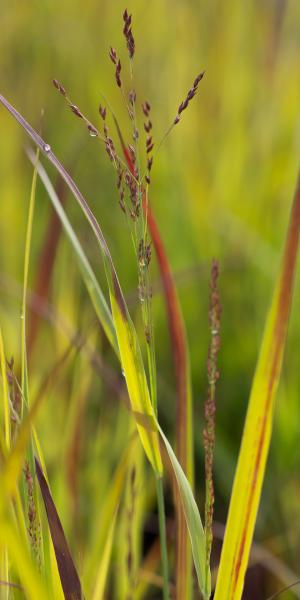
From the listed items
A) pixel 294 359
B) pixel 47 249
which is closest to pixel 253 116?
pixel 294 359

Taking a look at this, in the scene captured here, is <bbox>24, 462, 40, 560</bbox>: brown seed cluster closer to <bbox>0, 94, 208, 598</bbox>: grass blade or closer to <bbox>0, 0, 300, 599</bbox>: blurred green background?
<bbox>0, 94, 208, 598</bbox>: grass blade

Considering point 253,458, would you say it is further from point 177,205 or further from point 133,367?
point 177,205

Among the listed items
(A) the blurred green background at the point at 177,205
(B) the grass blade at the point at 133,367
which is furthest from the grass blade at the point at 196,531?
(A) the blurred green background at the point at 177,205

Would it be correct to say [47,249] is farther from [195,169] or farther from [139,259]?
[195,169]

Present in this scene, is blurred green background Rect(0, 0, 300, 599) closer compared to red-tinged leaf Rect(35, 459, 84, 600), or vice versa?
red-tinged leaf Rect(35, 459, 84, 600)

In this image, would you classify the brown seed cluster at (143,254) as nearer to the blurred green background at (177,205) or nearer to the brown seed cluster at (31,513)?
the brown seed cluster at (31,513)

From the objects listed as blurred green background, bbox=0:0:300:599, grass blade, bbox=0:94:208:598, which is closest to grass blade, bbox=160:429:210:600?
grass blade, bbox=0:94:208:598
